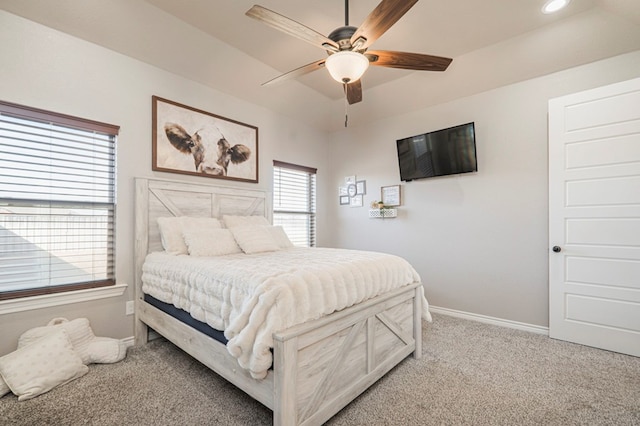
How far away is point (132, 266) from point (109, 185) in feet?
2.65

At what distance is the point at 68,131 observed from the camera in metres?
2.46

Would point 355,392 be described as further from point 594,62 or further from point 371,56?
point 594,62

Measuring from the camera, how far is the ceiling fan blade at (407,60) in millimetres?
2070

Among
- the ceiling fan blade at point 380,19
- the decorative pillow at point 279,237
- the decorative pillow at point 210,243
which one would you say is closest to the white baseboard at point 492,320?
the decorative pillow at point 279,237

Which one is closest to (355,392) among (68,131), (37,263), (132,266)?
(132,266)

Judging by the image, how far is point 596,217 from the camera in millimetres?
2660

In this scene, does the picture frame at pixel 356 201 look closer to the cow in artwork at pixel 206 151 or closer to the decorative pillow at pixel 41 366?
the cow in artwork at pixel 206 151

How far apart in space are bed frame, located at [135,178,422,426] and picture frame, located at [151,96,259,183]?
0.29m

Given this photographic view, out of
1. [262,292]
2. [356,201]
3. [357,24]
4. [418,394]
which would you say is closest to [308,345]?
[262,292]

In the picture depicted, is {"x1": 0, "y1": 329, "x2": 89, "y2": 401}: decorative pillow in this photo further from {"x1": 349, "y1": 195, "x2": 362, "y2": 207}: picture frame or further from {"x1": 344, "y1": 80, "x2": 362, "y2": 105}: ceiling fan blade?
{"x1": 349, "y1": 195, "x2": 362, "y2": 207}: picture frame

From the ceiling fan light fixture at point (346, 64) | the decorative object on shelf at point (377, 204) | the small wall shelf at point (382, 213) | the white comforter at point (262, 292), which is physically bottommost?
the white comforter at point (262, 292)

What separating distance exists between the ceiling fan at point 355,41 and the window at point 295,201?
223 centimetres

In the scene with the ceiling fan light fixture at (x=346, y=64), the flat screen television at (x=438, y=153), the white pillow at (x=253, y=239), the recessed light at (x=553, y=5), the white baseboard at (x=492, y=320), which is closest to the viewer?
the ceiling fan light fixture at (x=346, y=64)

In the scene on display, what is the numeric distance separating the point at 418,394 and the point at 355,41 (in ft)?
8.09
